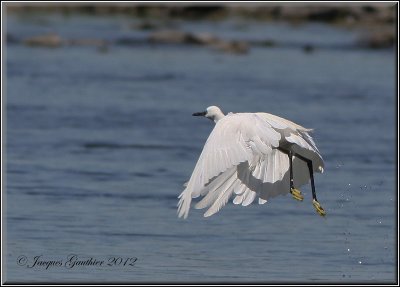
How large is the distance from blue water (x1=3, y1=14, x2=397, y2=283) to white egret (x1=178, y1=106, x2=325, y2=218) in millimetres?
795

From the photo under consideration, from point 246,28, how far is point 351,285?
32.5 meters

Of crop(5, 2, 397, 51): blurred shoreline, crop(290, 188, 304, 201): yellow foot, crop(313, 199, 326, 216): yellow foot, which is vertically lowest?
crop(5, 2, 397, 51): blurred shoreline

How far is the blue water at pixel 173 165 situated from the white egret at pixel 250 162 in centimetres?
79

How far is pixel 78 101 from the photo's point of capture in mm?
23359

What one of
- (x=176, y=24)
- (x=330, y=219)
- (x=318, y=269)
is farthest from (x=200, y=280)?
(x=176, y=24)

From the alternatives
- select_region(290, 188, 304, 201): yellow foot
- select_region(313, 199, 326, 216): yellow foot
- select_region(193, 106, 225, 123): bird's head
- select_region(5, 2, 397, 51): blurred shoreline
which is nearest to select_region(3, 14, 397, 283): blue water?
select_region(313, 199, 326, 216): yellow foot

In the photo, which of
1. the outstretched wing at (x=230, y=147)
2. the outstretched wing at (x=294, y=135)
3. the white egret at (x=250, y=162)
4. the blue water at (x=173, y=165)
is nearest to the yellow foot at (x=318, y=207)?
the white egret at (x=250, y=162)

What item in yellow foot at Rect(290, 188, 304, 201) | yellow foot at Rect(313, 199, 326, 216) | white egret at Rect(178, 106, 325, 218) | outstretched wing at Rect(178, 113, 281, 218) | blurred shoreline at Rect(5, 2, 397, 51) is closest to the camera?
outstretched wing at Rect(178, 113, 281, 218)

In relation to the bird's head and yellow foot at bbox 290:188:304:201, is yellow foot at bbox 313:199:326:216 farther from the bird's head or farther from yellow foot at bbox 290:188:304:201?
the bird's head

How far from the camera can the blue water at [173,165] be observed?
11305mm

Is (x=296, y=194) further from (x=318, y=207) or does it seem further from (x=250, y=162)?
(x=250, y=162)

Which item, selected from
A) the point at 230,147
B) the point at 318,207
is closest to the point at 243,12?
the point at 318,207

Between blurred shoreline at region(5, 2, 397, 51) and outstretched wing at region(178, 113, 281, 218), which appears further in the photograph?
blurred shoreline at region(5, 2, 397, 51)

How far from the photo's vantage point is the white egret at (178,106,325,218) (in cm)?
930
